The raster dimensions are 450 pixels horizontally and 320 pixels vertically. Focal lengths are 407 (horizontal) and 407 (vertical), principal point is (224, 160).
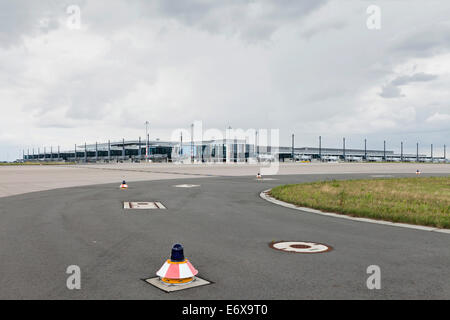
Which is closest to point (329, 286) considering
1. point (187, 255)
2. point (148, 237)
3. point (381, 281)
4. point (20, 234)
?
point (381, 281)

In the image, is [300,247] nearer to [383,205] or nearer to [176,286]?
[176,286]

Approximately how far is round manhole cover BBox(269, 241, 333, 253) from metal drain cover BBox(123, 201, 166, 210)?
617 cm

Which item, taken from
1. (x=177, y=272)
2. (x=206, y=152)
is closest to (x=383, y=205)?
(x=177, y=272)

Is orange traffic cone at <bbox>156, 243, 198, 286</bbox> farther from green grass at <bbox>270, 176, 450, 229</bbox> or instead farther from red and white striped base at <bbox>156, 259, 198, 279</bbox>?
green grass at <bbox>270, 176, 450, 229</bbox>

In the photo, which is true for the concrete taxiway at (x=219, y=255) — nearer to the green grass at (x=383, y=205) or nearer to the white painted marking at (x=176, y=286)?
the white painted marking at (x=176, y=286)

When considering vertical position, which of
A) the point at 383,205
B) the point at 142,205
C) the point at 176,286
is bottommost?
the point at 142,205

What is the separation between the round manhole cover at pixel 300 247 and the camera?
694cm

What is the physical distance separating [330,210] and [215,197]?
5138mm

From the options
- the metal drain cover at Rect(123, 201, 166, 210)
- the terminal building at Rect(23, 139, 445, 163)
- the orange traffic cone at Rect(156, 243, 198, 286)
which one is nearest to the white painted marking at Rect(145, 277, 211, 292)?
the orange traffic cone at Rect(156, 243, 198, 286)

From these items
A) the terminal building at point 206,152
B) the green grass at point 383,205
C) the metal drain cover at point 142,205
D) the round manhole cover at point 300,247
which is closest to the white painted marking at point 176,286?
the round manhole cover at point 300,247

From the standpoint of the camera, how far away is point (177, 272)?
16.6 ft

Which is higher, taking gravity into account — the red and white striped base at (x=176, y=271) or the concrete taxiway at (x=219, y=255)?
the red and white striped base at (x=176, y=271)

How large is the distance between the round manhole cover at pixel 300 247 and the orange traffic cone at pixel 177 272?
7.80 ft

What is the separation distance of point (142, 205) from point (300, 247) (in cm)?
738
